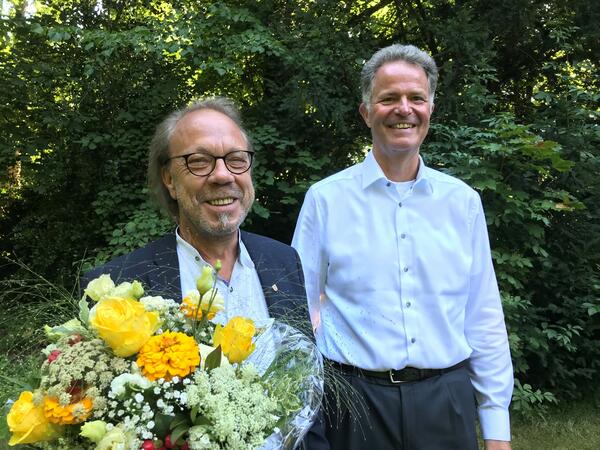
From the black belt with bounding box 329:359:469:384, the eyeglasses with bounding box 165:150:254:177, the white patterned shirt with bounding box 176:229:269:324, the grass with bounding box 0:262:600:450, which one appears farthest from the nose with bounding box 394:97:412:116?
the grass with bounding box 0:262:600:450

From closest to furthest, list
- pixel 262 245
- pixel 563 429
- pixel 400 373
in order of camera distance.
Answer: pixel 262 245
pixel 400 373
pixel 563 429

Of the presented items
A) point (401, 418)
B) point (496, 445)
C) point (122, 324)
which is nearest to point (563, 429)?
point (496, 445)

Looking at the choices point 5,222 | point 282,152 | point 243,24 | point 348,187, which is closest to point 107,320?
point 348,187

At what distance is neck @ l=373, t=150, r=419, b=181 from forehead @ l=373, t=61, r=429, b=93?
0.28 metres

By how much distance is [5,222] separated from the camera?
22.1ft

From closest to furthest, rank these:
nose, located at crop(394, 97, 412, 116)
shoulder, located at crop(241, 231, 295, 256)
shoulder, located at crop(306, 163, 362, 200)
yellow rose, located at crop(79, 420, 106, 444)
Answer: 1. yellow rose, located at crop(79, 420, 106, 444)
2. shoulder, located at crop(241, 231, 295, 256)
3. nose, located at crop(394, 97, 412, 116)
4. shoulder, located at crop(306, 163, 362, 200)

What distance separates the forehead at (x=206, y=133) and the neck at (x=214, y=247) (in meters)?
0.28

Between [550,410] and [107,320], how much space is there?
504 centimetres

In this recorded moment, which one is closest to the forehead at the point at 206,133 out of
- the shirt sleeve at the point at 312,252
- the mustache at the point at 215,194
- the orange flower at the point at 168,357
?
the mustache at the point at 215,194

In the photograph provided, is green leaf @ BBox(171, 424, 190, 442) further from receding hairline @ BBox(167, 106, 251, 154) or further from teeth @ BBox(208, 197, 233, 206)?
receding hairline @ BBox(167, 106, 251, 154)

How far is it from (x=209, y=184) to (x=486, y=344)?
1.36m

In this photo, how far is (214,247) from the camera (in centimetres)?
181

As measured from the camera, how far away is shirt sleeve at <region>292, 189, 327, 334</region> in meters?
2.26

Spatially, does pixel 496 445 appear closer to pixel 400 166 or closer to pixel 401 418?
pixel 401 418
